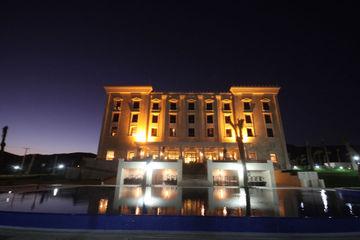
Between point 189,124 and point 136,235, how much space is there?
38.0 m

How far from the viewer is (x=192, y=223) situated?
6371 millimetres

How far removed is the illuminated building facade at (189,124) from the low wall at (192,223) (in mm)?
32457

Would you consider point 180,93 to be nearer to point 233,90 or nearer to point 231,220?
point 233,90

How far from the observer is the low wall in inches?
245

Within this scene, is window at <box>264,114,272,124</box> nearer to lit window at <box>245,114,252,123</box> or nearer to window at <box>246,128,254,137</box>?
lit window at <box>245,114,252,123</box>

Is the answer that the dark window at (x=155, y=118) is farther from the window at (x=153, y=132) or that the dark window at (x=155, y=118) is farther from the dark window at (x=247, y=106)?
the dark window at (x=247, y=106)

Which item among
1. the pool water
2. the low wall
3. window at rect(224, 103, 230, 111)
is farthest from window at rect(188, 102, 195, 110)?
the low wall

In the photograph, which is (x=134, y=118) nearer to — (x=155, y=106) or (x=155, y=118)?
(x=155, y=118)

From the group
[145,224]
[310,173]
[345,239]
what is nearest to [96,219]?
[145,224]

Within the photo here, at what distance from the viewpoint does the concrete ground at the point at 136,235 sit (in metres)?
5.85

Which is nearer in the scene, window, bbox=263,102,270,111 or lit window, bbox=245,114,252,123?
lit window, bbox=245,114,252,123

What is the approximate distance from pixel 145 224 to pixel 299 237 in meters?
4.74

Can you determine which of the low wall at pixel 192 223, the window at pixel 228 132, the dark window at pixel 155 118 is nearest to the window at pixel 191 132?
the window at pixel 228 132

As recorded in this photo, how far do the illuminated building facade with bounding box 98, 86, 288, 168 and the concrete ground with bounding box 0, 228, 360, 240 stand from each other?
32.7m
